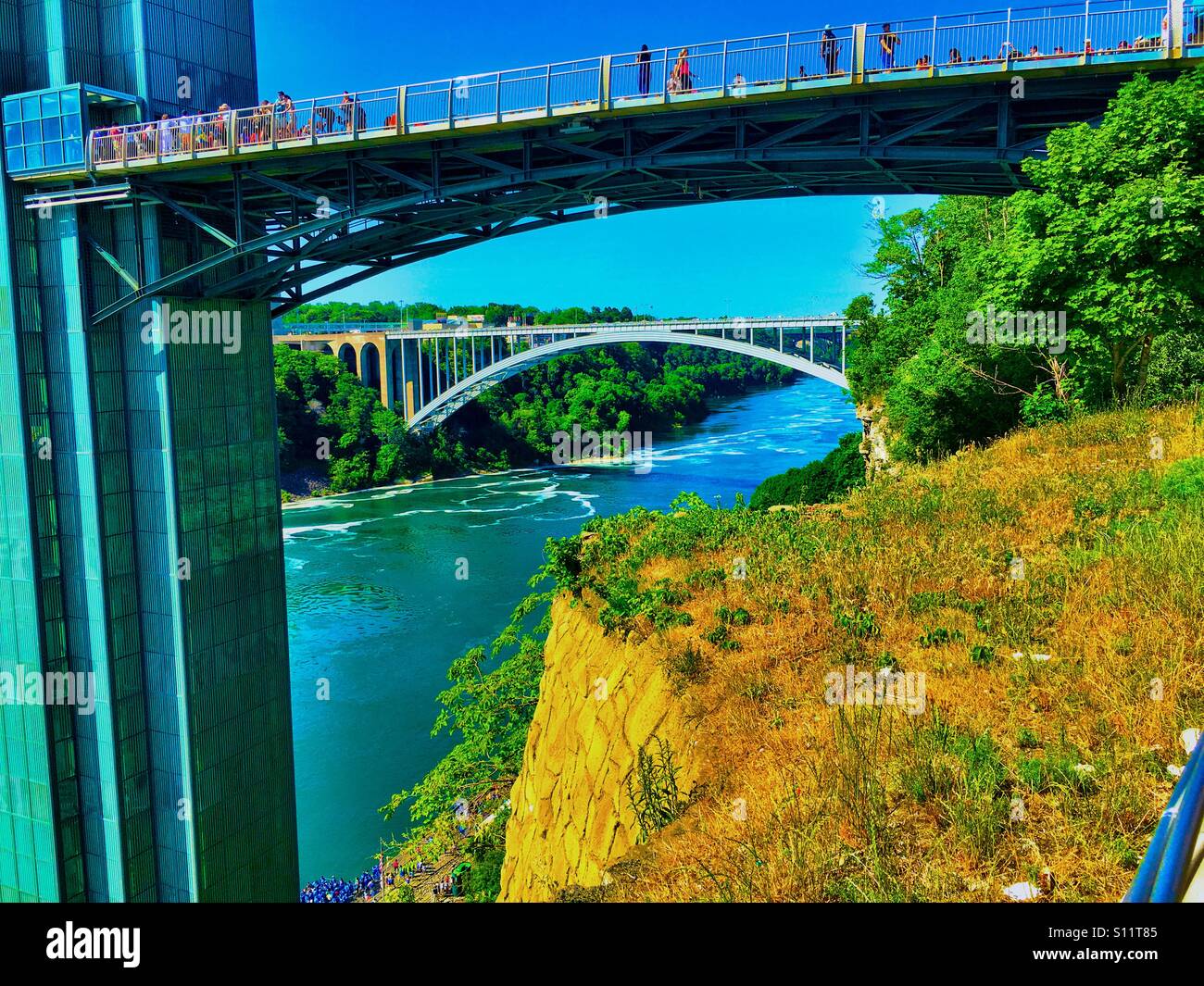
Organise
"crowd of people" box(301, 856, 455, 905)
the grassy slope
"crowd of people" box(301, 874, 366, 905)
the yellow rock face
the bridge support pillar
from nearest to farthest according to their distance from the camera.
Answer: the grassy slope < the yellow rock face < "crowd of people" box(301, 856, 455, 905) < "crowd of people" box(301, 874, 366, 905) < the bridge support pillar

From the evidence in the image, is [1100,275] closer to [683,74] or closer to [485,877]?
[683,74]

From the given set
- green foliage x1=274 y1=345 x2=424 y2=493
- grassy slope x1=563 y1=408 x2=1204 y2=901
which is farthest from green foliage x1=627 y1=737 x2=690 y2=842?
green foliage x1=274 y1=345 x2=424 y2=493

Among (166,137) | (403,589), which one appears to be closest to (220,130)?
(166,137)

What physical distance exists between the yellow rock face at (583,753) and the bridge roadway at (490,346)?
2566 cm

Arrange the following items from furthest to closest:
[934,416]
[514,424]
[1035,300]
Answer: [514,424]
[934,416]
[1035,300]

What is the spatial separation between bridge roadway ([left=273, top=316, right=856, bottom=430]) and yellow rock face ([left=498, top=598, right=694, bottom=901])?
25.7 metres

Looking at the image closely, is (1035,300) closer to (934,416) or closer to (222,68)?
(934,416)

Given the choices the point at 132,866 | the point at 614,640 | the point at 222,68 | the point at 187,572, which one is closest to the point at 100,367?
the point at 187,572

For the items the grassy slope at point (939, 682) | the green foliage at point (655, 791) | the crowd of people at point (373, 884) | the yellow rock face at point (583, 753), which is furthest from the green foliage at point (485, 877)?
Result: the green foliage at point (655, 791)

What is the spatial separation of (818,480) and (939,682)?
20.7 m

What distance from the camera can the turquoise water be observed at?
16016mm

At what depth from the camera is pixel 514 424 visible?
52.2 metres

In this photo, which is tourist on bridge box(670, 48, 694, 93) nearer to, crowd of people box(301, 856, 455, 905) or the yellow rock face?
the yellow rock face
